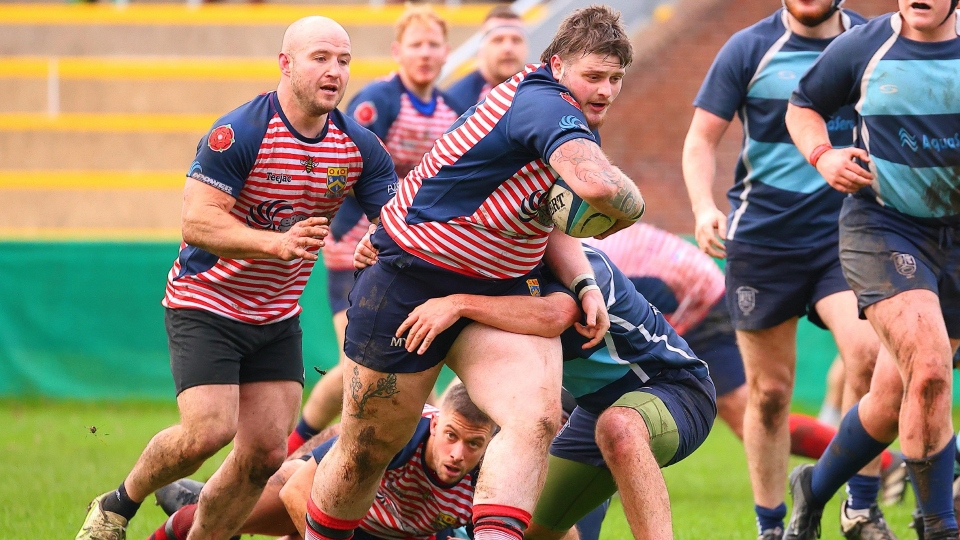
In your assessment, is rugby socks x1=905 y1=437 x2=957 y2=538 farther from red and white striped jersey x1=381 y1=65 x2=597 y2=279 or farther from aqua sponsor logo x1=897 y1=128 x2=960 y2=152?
red and white striped jersey x1=381 y1=65 x2=597 y2=279

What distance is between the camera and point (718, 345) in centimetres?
675

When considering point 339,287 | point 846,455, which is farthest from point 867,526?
point 339,287

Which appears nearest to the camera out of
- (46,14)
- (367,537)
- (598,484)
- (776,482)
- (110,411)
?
(598,484)

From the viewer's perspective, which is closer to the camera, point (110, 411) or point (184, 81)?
point (110, 411)

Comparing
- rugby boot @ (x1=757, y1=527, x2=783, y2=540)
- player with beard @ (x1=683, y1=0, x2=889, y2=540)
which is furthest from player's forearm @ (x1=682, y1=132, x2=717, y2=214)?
rugby boot @ (x1=757, y1=527, x2=783, y2=540)

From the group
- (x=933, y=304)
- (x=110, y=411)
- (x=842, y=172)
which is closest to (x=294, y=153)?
(x=842, y=172)

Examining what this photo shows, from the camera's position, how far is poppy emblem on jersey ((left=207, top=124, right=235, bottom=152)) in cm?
452

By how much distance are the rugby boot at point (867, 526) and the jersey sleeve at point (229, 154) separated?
2888mm

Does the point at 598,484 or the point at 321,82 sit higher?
the point at 321,82

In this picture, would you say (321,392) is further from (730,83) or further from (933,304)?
(933,304)

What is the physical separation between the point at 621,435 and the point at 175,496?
217 centimetres

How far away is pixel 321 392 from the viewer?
7.09 metres

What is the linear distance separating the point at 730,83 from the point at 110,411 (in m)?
6.82

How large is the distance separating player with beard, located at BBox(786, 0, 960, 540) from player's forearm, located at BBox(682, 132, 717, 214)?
743 mm
